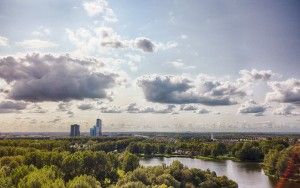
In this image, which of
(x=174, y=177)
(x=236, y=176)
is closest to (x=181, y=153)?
(x=236, y=176)

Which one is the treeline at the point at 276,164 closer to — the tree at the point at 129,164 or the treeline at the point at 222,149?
the treeline at the point at 222,149

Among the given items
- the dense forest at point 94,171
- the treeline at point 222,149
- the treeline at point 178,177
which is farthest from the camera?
the treeline at point 222,149

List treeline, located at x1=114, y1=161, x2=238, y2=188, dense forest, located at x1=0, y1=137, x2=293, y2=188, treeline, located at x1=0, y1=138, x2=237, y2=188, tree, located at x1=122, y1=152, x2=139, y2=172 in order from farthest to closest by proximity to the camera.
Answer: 1. tree, located at x1=122, y1=152, x2=139, y2=172
2. treeline, located at x1=114, y1=161, x2=238, y2=188
3. dense forest, located at x1=0, y1=137, x2=293, y2=188
4. treeline, located at x1=0, y1=138, x2=237, y2=188

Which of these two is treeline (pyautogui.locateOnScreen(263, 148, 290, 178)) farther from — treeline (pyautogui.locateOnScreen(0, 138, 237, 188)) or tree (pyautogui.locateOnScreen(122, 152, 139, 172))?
tree (pyautogui.locateOnScreen(122, 152, 139, 172))

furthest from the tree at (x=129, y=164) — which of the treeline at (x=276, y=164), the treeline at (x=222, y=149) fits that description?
the treeline at (x=222, y=149)

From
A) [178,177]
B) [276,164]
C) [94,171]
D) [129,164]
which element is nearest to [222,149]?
[276,164]

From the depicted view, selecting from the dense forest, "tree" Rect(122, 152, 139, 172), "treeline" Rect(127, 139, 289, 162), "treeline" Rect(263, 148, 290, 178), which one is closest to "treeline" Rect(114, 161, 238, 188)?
the dense forest

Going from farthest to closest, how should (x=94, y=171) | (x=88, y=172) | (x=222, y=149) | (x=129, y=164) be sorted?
(x=222, y=149) → (x=129, y=164) → (x=94, y=171) → (x=88, y=172)

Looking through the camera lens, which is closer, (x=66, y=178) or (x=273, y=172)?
(x=66, y=178)

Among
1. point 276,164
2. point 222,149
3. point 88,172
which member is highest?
point 222,149

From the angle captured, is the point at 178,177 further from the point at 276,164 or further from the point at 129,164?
the point at 276,164

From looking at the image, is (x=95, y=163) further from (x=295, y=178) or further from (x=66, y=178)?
(x=295, y=178)
